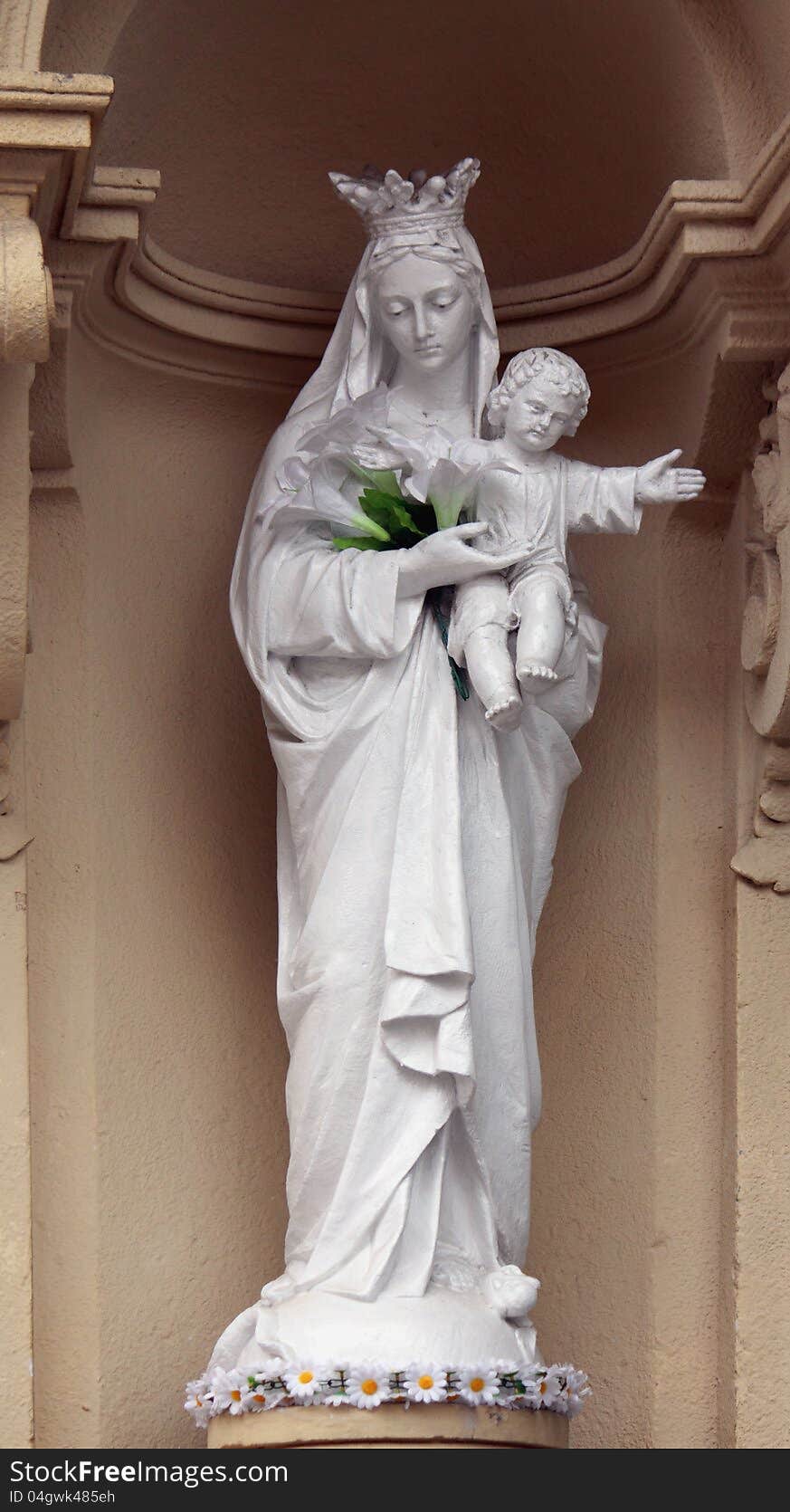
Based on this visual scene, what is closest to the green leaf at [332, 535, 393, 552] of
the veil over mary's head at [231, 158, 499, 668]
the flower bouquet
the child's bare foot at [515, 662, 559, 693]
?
the flower bouquet

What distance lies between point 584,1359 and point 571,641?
116cm

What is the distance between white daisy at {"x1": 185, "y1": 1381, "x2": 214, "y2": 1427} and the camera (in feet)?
14.2

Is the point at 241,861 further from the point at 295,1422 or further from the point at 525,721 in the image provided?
the point at 295,1422

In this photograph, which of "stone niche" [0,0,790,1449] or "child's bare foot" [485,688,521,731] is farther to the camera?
"stone niche" [0,0,790,1449]

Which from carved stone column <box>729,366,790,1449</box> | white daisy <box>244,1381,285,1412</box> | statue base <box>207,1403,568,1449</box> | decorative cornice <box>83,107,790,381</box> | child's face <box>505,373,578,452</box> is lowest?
statue base <box>207,1403,568,1449</box>

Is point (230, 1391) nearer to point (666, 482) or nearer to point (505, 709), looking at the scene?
point (505, 709)

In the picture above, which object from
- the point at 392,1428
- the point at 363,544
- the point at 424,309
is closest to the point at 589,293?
the point at 424,309

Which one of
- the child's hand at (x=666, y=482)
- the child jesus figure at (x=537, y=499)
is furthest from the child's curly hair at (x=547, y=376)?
the child's hand at (x=666, y=482)

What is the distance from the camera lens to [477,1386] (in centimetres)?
419

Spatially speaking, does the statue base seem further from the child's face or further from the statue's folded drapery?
the child's face

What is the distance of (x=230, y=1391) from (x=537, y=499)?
1377 millimetres

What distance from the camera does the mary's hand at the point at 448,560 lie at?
4.49m

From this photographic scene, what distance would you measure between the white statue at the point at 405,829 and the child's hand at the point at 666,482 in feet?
0.08

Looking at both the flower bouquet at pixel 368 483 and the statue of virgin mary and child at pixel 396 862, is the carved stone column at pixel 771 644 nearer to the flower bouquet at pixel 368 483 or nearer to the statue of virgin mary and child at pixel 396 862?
the statue of virgin mary and child at pixel 396 862
